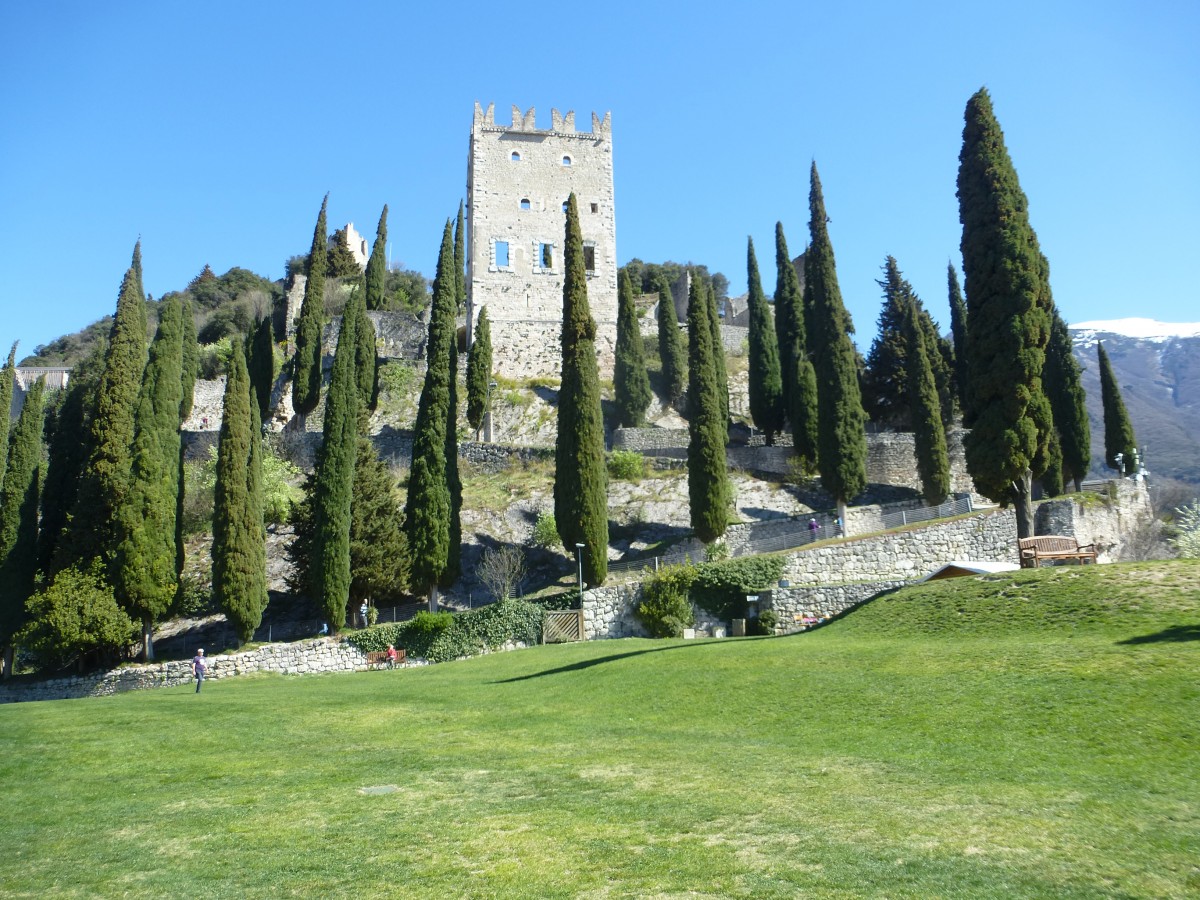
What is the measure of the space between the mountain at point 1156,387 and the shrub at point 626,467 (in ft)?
158

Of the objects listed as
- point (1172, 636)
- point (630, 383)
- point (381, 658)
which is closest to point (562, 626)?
point (381, 658)

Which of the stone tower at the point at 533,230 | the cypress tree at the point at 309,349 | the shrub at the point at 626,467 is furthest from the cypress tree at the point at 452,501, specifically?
the stone tower at the point at 533,230

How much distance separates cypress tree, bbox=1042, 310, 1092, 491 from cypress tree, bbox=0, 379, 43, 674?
41.8 metres

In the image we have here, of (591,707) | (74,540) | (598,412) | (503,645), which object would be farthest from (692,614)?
(74,540)

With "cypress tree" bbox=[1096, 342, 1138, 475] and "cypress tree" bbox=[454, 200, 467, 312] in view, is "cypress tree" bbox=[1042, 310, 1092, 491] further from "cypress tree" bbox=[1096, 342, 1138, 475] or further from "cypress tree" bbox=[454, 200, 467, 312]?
"cypress tree" bbox=[454, 200, 467, 312]

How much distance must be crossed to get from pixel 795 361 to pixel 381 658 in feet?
86.2

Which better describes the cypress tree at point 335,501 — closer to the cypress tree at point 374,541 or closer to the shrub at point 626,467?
the cypress tree at point 374,541

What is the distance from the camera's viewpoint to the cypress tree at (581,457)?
3150cm

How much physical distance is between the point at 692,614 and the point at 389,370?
30.7 meters

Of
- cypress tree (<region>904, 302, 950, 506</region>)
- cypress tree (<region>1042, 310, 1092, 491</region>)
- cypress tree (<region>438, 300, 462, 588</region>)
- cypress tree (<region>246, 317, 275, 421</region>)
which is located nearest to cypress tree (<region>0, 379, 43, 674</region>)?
cypress tree (<region>246, 317, 275, 421</region>)

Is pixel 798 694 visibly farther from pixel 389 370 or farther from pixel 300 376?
pixel 389 370

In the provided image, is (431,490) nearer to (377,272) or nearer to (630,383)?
(630,383)

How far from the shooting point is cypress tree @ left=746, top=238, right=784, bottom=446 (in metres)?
47.3

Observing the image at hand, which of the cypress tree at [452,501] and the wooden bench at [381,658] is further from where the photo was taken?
the cypress tree at [452,501]
